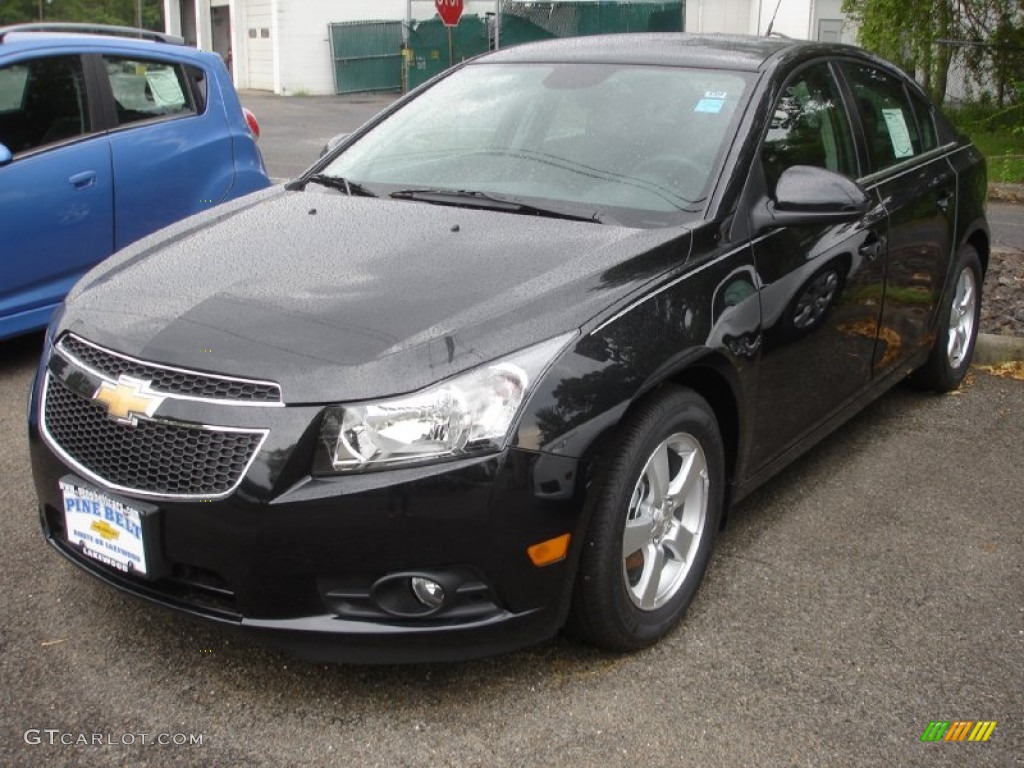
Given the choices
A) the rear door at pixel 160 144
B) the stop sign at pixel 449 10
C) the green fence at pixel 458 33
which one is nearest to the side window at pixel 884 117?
the rear door at pixel 160 144

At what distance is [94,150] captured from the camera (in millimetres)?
5734

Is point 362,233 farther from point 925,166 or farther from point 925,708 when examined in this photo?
point 925,166

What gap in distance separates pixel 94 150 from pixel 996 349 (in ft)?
15.7

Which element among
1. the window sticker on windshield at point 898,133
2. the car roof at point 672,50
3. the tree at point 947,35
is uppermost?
the tree at point 947,35

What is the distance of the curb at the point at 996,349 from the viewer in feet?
19.6

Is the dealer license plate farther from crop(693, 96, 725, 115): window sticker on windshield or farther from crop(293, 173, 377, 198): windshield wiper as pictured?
crop(693, 96, 725, 115): window sticker on windshield

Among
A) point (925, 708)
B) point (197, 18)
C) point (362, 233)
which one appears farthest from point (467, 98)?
point (197, 18)

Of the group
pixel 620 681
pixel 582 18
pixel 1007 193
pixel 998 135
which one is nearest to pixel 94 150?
pixel 620 681

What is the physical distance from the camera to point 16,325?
543 centimetres

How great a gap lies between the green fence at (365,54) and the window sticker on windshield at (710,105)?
88.4ft

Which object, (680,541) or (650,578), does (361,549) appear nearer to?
(650,578)

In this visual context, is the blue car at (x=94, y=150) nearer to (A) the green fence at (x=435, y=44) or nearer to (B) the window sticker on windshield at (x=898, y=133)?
(B) the window sticker on windshield at (x=898, y=133)

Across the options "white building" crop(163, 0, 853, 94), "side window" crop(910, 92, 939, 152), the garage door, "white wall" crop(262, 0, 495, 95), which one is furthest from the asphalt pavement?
the garage door

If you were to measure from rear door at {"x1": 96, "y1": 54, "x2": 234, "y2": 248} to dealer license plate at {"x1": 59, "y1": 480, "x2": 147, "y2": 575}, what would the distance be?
3.19 m
